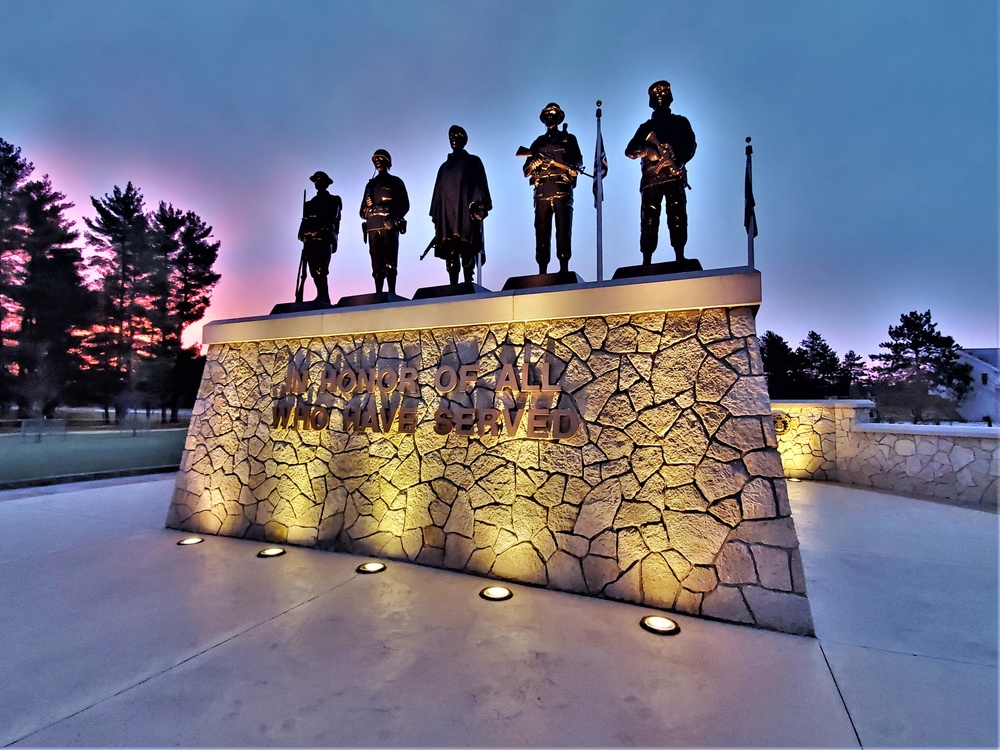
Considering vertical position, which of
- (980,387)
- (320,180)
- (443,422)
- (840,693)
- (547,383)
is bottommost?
(840,693)

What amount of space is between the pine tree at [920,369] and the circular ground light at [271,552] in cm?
2425

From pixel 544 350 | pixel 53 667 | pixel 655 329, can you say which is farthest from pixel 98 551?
pixel 655 329

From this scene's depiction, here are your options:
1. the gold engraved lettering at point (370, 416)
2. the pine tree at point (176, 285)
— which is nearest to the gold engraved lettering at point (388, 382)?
the gold engraved lettering at point (370, 416)

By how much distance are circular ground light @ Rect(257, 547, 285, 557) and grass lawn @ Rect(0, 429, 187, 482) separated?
644cm

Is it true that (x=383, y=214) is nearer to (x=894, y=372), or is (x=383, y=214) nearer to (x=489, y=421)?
(x=489, y=421)

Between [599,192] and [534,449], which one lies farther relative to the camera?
[599,192]

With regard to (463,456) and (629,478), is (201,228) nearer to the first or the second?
(463,456)

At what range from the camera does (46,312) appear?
10.5 metres

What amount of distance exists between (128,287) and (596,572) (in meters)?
15.6

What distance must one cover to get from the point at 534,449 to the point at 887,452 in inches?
269

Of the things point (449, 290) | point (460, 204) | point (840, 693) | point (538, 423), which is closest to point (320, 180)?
point (460, 204)

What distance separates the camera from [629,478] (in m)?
3.03

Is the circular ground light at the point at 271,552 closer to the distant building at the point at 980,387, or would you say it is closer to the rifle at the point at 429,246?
the rifle at the point at 429,246

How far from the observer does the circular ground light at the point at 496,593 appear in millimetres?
2932
